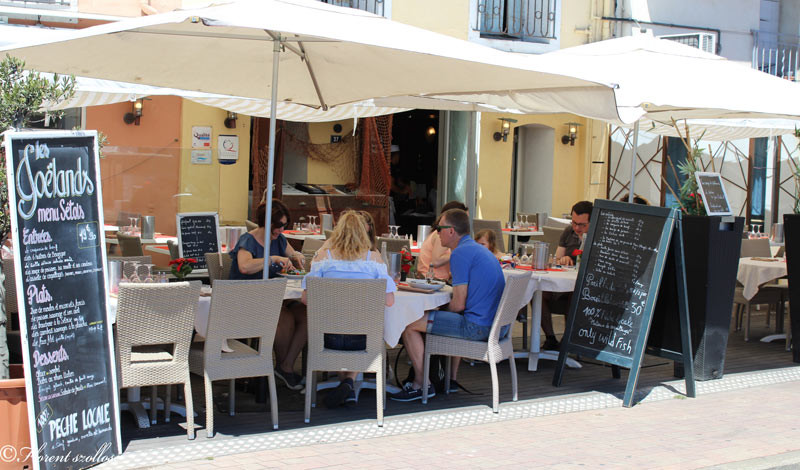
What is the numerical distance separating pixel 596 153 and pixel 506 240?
240 cm

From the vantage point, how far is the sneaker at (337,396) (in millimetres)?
6531

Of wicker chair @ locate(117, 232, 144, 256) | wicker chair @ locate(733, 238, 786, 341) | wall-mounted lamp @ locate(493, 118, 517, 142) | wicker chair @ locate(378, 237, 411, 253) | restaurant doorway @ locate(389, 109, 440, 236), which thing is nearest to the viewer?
wicker chair @ locate(117, 232, 144, 256)

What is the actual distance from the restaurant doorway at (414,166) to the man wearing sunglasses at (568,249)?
8132mm

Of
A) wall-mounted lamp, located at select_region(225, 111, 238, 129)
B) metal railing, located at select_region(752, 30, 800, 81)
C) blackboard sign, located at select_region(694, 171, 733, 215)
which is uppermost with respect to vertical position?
metal railing, located at select_region(752, 30, 800, 81)

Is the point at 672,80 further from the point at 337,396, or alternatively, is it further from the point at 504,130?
the point at 504,130

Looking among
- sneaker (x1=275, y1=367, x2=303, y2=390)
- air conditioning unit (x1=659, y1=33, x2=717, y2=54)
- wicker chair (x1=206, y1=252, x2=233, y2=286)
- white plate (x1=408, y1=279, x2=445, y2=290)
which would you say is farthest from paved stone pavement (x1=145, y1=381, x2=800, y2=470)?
air conditioning unit (x1=659, y1=33, x2=717, y2=54)

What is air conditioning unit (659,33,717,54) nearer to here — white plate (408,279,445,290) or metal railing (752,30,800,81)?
metal railing (752,30,800,81)

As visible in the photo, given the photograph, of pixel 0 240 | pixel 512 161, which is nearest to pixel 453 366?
pixel 0 240

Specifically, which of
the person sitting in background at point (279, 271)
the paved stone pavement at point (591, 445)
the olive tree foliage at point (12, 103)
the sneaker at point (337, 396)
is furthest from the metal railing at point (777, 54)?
the olive tree foliage at point (12, 103)

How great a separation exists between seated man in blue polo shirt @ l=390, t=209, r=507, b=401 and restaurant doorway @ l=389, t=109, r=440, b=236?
10.4 meters

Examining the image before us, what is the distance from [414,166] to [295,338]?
11274 mm

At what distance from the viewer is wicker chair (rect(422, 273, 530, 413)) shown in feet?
21.6

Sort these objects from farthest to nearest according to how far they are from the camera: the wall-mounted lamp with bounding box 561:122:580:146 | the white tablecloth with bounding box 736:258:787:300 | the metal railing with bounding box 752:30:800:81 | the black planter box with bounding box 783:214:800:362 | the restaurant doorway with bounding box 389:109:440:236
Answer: the metal railing with bounding box 752:30:800:81 → the restaurant doorway with bounding box 389:109:440:236 → the wall-mounted lamp with bounding box 561:122:580:146 → the white tablecloth with bounding box 736:258:787:300 → the black planter box with bounding box 783:214:800:362

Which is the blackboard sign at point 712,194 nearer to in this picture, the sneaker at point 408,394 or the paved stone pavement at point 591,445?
the paved stone pavement at point 591,445
